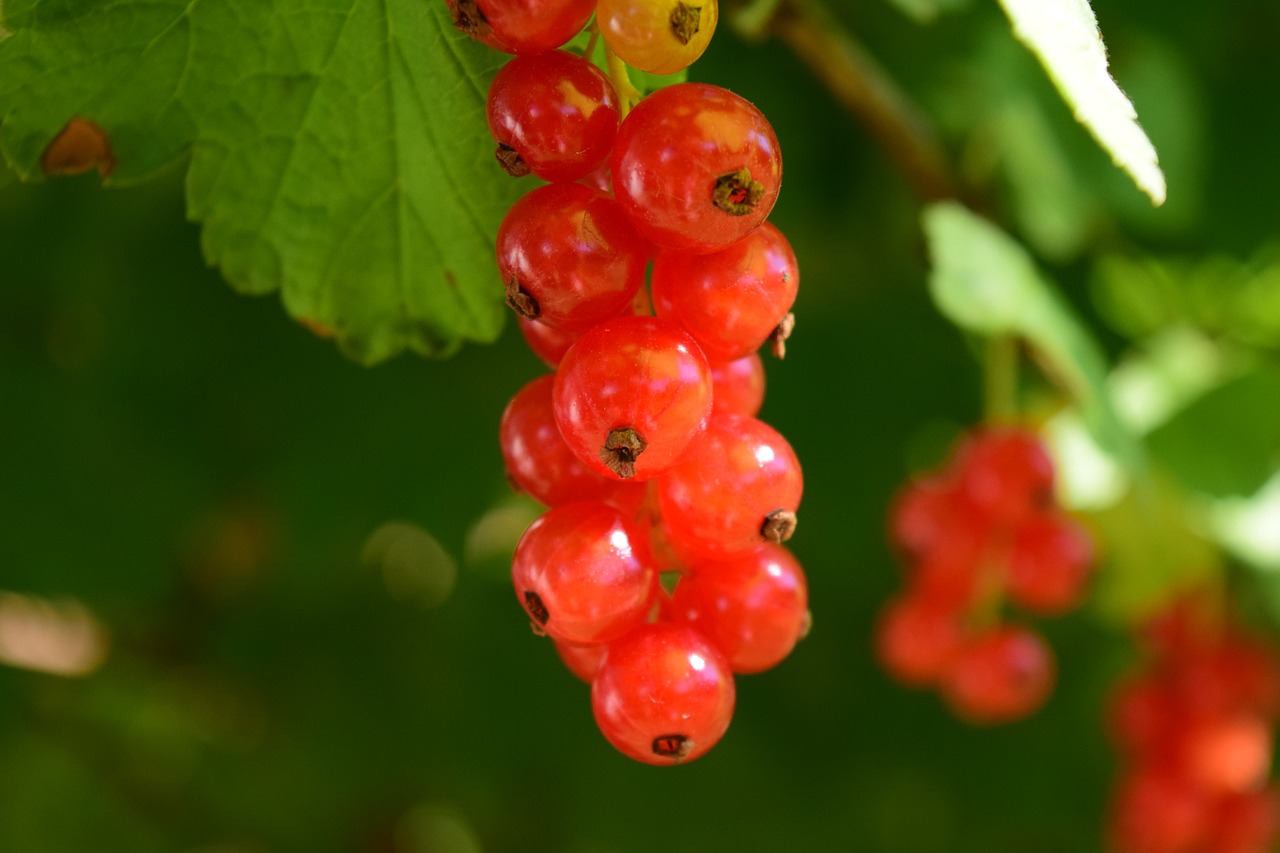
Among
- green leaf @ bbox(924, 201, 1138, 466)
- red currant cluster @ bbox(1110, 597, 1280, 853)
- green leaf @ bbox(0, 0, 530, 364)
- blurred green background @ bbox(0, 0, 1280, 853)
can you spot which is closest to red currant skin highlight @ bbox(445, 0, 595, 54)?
green leaf @ bbox(0, 0, 530, 364)

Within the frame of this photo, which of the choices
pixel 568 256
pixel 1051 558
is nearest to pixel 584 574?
pixel 568 256

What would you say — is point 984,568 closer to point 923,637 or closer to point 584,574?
point 923,637

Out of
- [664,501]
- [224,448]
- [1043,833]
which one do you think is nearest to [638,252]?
[664,501]

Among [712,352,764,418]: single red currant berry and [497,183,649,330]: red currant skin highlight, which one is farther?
[712,352,764,418]: single red currant berry

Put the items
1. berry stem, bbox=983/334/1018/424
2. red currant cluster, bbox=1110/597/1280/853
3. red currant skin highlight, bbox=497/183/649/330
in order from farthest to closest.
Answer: red currant cluster, bbox=1110/597/1280/853 < berry stem, bbox=983/334/1018/424 < red currant skin highlight, bbox=497/183/649/330

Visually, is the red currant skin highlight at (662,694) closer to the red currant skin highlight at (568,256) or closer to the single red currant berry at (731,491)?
the single red currant berry at (731,491)

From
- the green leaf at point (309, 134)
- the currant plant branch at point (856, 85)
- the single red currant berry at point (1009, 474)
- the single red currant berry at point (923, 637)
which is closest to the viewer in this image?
the green leaf at point (309, 134)

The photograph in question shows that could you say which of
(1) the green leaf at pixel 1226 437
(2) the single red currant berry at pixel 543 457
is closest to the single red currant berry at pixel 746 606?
(2) the single red currant berry at pixel 543 457

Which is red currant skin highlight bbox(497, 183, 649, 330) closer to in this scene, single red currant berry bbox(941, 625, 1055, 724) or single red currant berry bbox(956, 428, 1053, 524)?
single red currant berry bbox(956, 428, 1053, 524)
